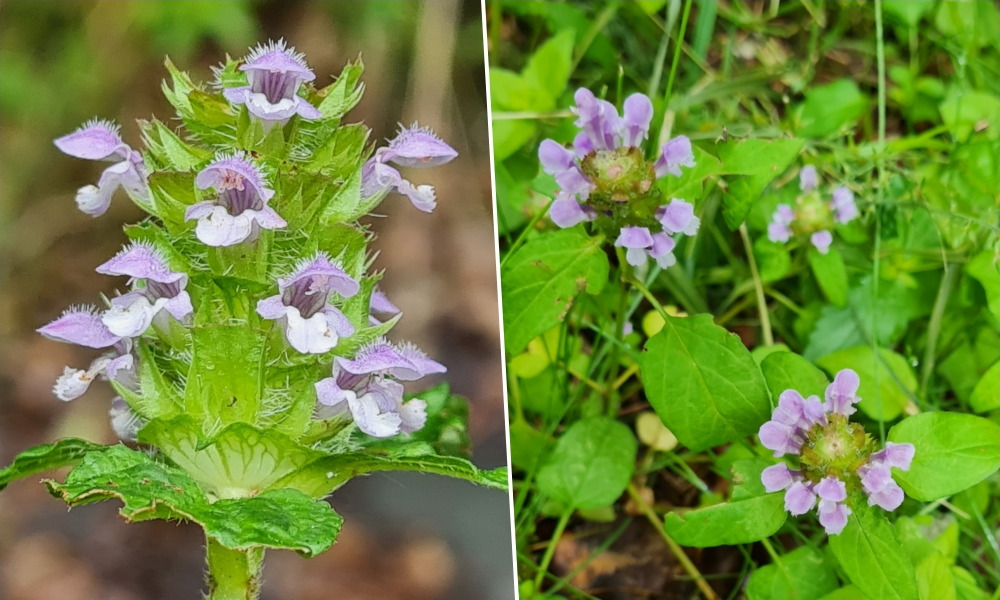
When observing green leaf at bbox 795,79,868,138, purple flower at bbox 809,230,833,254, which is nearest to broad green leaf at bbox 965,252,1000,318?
purple flower at bbox 809,230,833,254

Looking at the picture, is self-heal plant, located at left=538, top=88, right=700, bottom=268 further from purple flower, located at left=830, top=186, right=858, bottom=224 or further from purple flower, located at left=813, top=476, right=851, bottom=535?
purple flower, located at left=830, top=186, right=858, bottom=224

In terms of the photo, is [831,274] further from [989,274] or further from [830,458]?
[830,458]

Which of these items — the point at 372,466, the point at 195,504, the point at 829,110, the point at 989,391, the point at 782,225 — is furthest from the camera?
the point at 829,110

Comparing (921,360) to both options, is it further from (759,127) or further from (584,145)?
(584,145)

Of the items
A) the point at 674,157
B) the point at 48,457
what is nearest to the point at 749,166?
the point at 674,157

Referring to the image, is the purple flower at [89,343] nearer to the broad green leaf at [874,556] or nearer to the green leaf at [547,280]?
the green leaf at [547,280]
